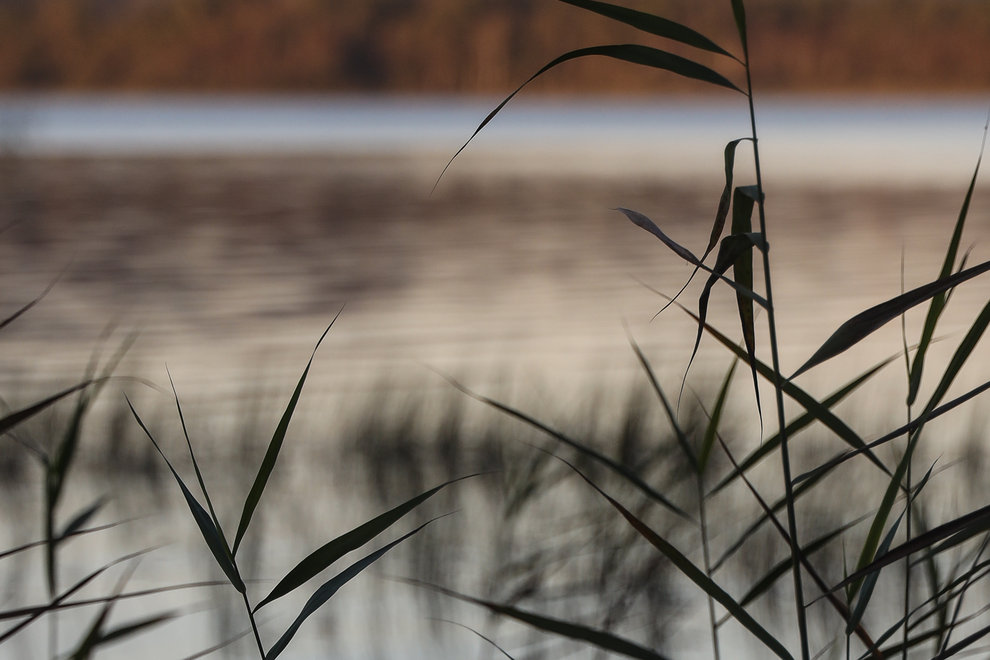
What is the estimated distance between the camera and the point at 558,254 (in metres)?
11.9

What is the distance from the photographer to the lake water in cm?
563

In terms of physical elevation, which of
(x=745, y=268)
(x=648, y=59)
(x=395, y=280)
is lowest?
(x=395, y=280)

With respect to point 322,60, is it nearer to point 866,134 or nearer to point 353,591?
point 866,134

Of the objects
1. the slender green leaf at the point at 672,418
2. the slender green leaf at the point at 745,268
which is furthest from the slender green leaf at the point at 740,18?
the slender green leaf at the point at 672,418

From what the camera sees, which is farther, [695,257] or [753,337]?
[753,337]

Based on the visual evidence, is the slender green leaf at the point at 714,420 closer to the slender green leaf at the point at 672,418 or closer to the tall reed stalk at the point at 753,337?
the slender green leaf at the point at 672,418

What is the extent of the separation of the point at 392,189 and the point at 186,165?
8.85 meters

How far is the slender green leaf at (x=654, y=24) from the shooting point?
4.15 ft

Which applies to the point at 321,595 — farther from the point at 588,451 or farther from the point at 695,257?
the point at 695,257

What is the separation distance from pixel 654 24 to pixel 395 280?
881 centimetres

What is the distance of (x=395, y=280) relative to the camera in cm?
1004

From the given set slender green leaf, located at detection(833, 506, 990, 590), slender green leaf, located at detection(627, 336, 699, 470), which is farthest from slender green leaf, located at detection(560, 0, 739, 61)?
slender green leaf, located at detection(833, 506, 990, 590)

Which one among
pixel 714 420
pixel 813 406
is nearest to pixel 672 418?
pixel 714 420

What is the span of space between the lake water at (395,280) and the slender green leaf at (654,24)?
39.8 inches
